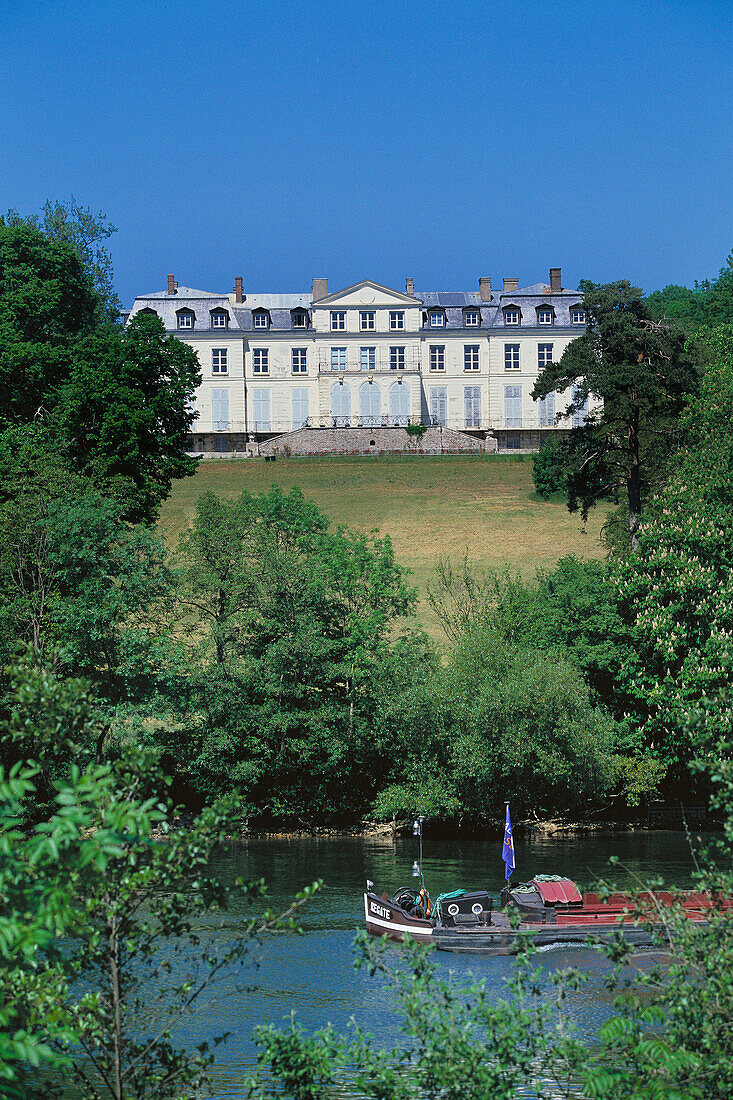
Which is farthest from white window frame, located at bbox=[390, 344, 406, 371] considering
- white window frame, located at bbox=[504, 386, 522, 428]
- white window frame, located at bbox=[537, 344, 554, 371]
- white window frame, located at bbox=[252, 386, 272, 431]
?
white window frame, located at bbox=[537, 344, 554, 371]

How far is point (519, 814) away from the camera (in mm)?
37344

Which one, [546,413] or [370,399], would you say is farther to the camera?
[546,413]

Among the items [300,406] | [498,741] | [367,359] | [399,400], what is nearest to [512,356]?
[399,400]

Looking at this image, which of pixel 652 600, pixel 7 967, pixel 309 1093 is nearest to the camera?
pixel 7 967

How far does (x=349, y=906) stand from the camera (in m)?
27.5

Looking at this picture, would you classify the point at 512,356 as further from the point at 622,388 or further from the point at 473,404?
the point at 622,388

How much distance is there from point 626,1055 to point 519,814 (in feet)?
93.6

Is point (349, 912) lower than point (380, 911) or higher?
lower

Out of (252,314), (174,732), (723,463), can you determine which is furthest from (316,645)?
(252,314)

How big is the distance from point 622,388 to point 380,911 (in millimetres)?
23005

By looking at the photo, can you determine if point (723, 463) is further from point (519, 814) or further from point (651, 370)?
point (519, 814)

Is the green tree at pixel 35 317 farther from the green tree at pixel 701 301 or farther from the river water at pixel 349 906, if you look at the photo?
the green tree at pixel 701 301

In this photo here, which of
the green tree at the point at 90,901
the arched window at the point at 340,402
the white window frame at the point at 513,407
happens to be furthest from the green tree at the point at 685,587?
the arched window at the point at 340,402

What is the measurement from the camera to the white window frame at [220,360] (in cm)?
9838
